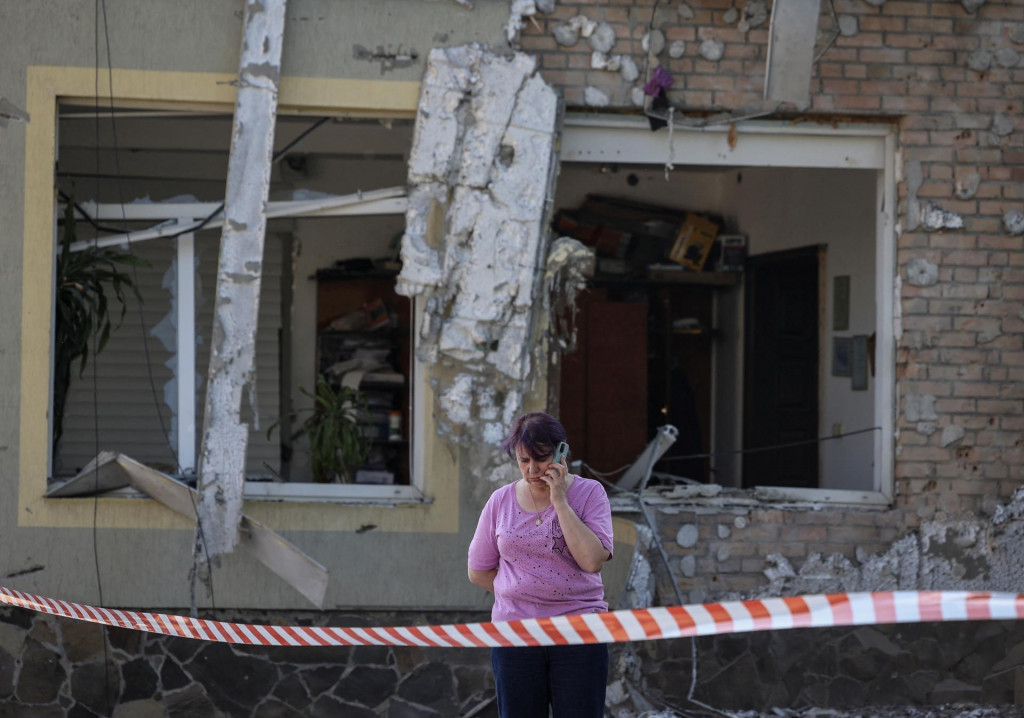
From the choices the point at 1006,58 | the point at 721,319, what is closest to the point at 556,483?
the point at 1006,58

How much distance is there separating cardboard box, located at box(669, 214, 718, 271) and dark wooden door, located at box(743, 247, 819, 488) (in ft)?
1.26

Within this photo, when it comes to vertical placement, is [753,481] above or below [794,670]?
above

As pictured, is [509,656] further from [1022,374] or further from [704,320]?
[704,320]

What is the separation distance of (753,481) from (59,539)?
5421 mm

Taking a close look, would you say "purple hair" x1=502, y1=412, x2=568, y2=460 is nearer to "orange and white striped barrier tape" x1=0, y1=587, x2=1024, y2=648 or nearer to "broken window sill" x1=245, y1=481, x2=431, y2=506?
"orange and white striped barrier tape" x1=0, y1=587, x2=1024, y2=648

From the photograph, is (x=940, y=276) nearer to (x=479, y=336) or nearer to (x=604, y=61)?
(x=604, y=61)

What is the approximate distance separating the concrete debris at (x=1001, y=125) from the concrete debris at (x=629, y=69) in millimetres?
1990

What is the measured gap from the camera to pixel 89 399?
321 inches

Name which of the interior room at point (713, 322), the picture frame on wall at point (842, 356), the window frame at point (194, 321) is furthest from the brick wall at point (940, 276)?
the interior room at point (713, 322)

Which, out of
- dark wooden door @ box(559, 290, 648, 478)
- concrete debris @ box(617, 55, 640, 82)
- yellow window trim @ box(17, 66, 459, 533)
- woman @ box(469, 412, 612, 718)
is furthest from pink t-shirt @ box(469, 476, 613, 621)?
dark wooden door @ box(559, 290, 648, 478)

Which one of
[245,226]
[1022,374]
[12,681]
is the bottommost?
[12,681]

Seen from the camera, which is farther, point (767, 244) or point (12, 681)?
point (767, 244)

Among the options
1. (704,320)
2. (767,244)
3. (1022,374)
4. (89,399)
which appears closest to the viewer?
(1022,374)

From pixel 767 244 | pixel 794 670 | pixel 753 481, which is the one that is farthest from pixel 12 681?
pixel 767 244
